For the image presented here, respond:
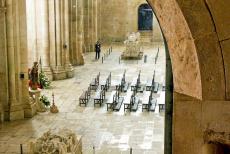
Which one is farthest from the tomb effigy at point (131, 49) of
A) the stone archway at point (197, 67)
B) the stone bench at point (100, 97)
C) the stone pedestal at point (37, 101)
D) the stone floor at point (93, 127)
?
the stone archway at point (197, 67)

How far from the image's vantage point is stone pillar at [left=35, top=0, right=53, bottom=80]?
26625 mm

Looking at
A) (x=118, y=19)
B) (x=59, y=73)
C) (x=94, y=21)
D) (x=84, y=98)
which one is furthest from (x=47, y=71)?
(x=118, y=19)

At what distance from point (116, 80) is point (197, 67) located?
2417 centimetres

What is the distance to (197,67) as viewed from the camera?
346cm

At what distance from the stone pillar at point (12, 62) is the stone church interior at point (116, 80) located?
0.04 m

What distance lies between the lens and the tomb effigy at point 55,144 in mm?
12367

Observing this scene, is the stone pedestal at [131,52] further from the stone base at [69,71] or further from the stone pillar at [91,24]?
the stone base at [69,71]

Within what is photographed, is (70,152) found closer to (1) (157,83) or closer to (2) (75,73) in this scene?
(1) (157,83)

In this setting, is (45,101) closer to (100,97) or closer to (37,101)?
(37,101)

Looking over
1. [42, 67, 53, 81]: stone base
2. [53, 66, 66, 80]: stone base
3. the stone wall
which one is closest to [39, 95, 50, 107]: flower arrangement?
[42, 67, 53, 81]: stone base

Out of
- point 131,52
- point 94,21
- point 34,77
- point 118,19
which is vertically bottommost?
point 34,77

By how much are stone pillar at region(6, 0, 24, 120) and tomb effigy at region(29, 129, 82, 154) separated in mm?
6709

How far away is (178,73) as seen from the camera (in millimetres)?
3750

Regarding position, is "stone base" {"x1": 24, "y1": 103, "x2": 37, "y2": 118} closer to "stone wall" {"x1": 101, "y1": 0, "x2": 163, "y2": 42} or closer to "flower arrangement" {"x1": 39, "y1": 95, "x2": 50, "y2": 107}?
"flower arrangement" {"x1": 39, "y1": 95, "x2": 50, "y2": 107}
